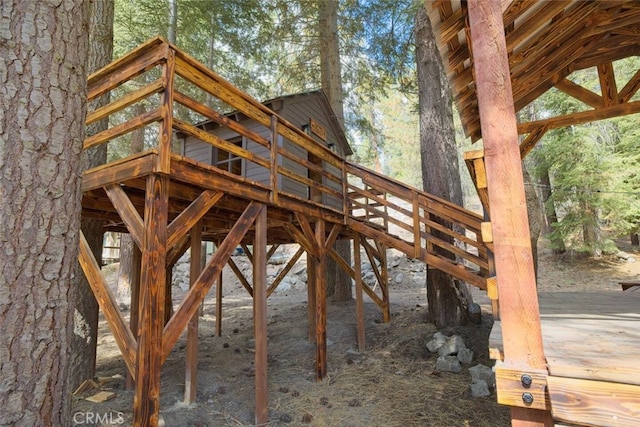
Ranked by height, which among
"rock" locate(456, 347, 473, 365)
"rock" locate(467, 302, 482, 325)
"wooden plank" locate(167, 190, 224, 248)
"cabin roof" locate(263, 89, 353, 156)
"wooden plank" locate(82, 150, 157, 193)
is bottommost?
"rock" locate(456, 347, 473, 365)

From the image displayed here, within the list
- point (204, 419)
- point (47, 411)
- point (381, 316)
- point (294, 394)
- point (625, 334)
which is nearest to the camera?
point (47, 411)

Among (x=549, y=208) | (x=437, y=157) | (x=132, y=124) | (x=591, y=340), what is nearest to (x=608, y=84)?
(x=437, y=157)

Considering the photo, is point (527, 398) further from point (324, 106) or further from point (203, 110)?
point (324, 106)

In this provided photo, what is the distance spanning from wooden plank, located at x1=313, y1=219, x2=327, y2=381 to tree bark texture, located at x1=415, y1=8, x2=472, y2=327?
8.50 ft

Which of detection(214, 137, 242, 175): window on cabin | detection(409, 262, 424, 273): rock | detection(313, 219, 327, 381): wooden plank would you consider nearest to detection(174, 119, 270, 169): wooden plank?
detection(313, 219, 327, 381): wooden plank

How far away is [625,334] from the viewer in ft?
7.44

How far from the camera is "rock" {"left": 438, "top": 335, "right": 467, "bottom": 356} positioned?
225 inches

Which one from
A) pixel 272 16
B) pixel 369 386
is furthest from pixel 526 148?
pixel 272 16

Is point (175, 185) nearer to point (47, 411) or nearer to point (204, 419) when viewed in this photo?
point (47, 411)

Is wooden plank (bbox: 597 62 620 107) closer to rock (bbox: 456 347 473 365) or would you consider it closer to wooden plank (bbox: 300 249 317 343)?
rock (bbox: 456 347 473 365)

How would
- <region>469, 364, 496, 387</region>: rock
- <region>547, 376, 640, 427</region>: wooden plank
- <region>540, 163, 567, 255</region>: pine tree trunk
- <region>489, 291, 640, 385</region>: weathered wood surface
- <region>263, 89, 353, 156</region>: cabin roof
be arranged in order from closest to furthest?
1. <region>547, 376, 640, 427</region>: wooden plank
2. <region>489, 291, 640, 385</region>: weathered wood surface
3. <region>469, 364, 496, 387</region>: rock
4. <region>263, 89, 353, 156</region>: cabin roof
5. <region>540, 163, 567, 255</region>: pine tree trunk

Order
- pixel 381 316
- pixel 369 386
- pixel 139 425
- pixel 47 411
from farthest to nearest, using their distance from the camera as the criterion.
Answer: pixel 381 316, pixel 369 386, pixel 139 425, pixel 47 411

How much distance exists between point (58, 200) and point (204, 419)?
10.4ft

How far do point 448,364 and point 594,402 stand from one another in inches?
171
